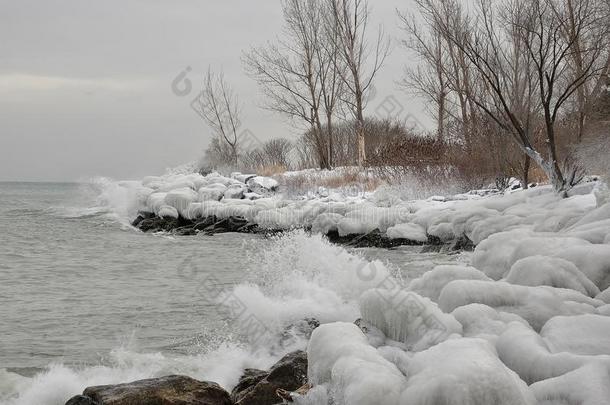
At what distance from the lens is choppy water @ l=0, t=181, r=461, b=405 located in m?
5.04

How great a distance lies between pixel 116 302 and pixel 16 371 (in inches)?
98.0

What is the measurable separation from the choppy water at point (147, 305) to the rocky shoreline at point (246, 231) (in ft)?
1.82

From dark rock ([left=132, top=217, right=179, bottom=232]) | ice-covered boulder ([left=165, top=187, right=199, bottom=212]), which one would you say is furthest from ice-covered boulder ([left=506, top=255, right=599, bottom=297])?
ice-covered boulder ([left=165, top=187, right=199, bottom=212])

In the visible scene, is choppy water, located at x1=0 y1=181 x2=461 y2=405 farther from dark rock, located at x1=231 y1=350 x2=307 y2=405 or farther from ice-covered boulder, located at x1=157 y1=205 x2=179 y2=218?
ice-covered boulder, located at x1=157 y1=205 x2=179 y2=218

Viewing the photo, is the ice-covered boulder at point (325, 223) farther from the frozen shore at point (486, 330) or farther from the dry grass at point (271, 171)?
the dry grass at point (271, 171)

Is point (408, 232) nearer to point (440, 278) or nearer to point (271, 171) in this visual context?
point (440, 278)

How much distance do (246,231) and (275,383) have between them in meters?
11.2

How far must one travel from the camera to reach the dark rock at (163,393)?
154 inches

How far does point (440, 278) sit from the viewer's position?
502 centimetres

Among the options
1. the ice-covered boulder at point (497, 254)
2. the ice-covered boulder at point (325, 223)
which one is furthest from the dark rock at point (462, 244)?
the ice-covered boulder at point (497, 254)

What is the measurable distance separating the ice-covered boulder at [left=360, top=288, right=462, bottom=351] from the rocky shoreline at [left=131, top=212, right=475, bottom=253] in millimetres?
6127

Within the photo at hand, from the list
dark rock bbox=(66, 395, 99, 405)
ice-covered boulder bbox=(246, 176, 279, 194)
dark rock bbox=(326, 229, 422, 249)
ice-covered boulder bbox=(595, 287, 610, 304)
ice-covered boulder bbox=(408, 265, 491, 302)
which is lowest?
dark rock bbox=(66, 395, 99, 405)

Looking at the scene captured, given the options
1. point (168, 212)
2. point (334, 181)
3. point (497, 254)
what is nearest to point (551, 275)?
point (497, 254)

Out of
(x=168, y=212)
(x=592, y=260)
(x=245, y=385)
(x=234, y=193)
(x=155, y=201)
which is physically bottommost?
(x=245, y=385)
